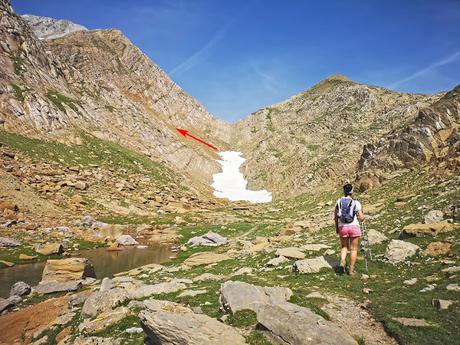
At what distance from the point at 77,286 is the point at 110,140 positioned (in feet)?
271

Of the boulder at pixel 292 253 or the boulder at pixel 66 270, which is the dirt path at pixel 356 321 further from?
the boulder at pixel 66 270

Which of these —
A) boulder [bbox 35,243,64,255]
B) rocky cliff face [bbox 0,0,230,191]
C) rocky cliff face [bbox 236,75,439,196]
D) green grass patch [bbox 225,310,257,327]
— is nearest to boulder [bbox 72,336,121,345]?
green grass patch [bbox 225,310,257,327]

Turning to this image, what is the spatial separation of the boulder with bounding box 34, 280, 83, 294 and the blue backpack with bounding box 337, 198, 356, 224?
22.9m

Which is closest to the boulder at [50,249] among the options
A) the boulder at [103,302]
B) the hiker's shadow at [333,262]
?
the boulder at [103,302]

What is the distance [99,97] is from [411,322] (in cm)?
12502

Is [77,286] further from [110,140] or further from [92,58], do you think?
[92,58]

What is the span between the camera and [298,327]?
10672 mm

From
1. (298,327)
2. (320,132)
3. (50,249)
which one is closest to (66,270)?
(50,249)

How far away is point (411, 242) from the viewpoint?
19328 millimetres

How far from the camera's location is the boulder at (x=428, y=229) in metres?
19.3

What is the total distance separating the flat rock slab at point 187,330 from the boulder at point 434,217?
16.1 meters

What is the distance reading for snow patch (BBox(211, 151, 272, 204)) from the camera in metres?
110

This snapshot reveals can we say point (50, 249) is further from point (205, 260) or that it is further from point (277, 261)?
point (277, 261)

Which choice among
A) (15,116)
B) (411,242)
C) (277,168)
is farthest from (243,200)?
(411,242)
